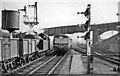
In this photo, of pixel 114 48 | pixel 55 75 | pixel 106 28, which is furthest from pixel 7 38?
pixel 106 28

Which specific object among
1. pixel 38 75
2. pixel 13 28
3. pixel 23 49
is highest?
pixel 13 28

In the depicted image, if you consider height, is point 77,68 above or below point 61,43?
below

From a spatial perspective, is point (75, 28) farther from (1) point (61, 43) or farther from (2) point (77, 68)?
(2) point (77, 68)

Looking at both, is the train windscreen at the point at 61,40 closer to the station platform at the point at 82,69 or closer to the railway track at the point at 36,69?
the railway track at the point at 36,69

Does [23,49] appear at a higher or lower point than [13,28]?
lower

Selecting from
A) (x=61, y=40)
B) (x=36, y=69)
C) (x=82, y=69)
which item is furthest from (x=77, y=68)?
(x=61, y=40)

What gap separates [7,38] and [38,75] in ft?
10.7

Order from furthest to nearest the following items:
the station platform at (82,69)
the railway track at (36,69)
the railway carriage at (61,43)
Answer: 1. the railway carriage at (61,43)
2. the railway track at (36,69)
3. the station platform at (82,69)

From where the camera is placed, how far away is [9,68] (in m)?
16.2

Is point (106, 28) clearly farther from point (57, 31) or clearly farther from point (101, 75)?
point (101, 75)

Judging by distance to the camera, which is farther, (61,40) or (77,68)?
(61,40)

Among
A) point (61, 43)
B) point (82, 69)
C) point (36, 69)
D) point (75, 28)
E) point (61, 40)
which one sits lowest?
point (36, 69)

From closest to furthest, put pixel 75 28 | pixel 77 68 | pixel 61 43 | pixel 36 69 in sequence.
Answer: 1. pixel 77 68
2. pixel 36 69
3. pixel 61 43
4. pixel 75 28

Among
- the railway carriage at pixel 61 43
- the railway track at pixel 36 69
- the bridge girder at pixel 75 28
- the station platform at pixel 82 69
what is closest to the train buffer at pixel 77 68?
the station platform at pixel 82 69
